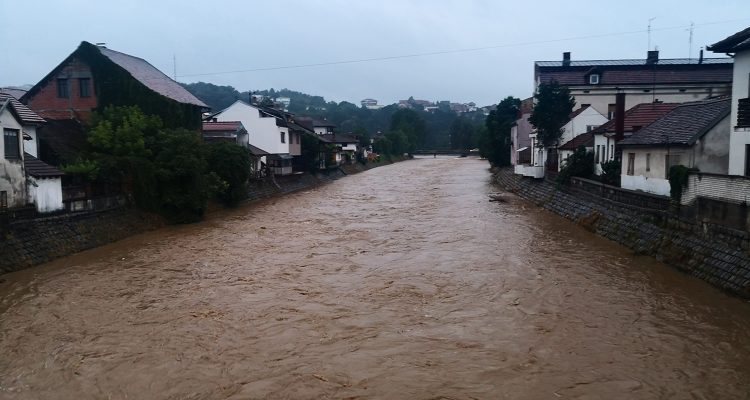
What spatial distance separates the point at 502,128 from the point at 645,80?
12.9 metres

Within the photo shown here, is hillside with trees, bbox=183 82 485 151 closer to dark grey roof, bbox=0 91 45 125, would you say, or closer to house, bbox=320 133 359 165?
house, bbox=320 133 359 165

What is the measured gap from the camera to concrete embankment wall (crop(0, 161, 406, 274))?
13758 mm

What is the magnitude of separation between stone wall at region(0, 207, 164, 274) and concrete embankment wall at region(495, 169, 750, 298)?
15.4 metres

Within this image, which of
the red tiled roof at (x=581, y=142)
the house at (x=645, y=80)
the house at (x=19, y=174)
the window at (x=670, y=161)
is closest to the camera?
the house at (x=19, y=174)

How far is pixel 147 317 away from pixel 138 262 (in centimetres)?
519

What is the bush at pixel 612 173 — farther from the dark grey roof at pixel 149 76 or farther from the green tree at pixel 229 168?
the dark grey roof at pixel 149 76

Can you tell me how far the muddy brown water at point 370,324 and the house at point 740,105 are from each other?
3.45 m

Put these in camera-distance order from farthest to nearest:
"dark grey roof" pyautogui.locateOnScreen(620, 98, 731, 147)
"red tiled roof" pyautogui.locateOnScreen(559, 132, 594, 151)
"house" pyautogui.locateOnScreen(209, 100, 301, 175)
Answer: "house" pyautogui.locateOnScreen(209, 100, 301, 175) < "red tiled roof" pyautogui.locateOnScreen(559, 132, 594, 151) < "dark grey roof" pyautogui.locateOnScreen(620, 98, 731, 147)

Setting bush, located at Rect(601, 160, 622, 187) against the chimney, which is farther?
the chimney

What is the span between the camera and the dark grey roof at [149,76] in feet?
87.0

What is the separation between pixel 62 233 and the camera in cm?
1569

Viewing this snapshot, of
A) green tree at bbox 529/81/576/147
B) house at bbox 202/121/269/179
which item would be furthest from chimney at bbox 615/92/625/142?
house at bbox 202/121/269/179

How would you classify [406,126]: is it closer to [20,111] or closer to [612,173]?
[612,173]

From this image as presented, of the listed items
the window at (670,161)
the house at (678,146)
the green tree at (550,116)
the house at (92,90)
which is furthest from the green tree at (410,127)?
the window at (670,161)
